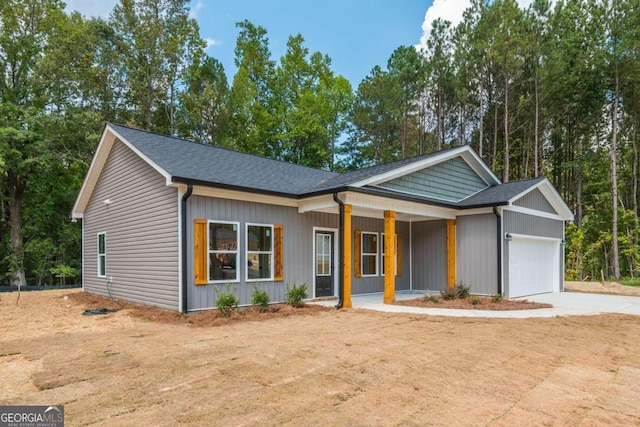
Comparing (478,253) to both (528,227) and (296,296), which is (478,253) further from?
(296,296)

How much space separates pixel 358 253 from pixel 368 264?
0.67 meters

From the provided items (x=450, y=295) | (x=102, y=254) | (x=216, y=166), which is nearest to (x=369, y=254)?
(x=450, y=295)

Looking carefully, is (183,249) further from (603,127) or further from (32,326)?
(603,127)

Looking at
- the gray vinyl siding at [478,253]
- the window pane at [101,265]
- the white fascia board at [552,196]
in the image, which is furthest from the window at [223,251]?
the white fascia board at [552,196]

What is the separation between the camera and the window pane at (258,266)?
884cm

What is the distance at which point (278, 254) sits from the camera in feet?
30.6

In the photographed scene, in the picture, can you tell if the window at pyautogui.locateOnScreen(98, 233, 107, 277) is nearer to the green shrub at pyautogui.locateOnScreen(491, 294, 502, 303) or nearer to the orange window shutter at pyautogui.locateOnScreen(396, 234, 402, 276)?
the orange window shutter at pyautogui.locateOnScreen(396, 234, 402, 276)

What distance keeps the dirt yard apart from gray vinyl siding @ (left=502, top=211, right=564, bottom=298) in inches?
138

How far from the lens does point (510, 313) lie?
8.31 m

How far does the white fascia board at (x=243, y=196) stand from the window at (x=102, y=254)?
16.6ft

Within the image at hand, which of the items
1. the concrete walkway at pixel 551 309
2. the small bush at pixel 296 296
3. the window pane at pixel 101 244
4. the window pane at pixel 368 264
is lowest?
the concrete walkway at pixel 551 309

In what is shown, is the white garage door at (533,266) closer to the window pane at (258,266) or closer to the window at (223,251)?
the window pane at (258,266)

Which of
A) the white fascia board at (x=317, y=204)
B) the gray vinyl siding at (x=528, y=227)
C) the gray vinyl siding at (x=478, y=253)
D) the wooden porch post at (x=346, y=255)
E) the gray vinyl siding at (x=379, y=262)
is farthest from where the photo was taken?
the gray vinyl siding at (x=379, y=262)

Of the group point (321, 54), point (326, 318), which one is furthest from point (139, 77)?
point (326, 318)
